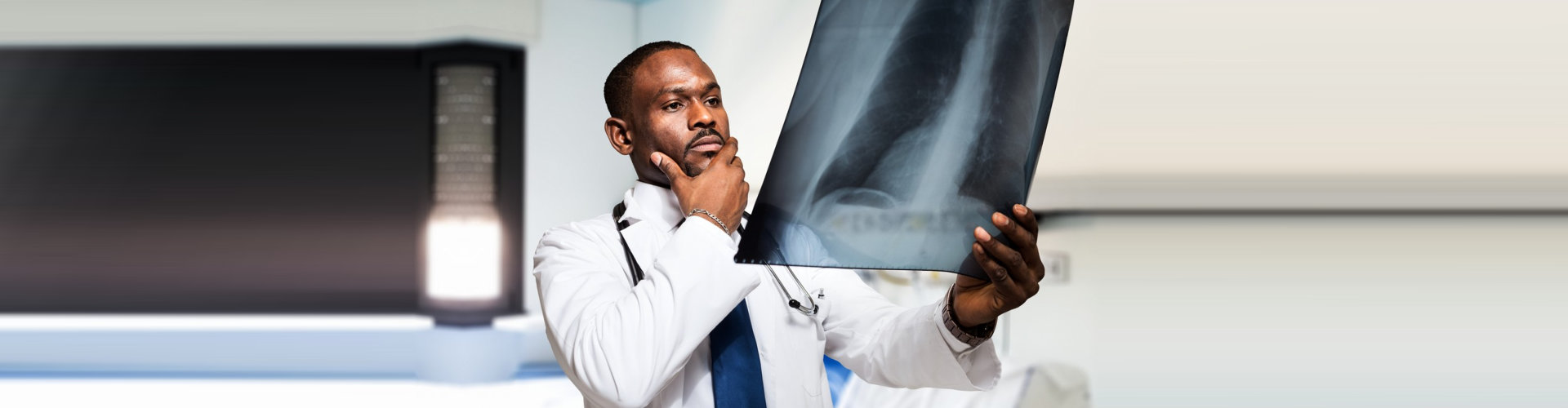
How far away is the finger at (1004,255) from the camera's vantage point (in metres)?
0.82

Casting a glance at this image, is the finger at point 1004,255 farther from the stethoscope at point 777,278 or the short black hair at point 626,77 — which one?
the short black hair at point 626,77

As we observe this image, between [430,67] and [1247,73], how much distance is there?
3541 millimetres

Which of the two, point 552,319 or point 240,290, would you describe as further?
point 240,290

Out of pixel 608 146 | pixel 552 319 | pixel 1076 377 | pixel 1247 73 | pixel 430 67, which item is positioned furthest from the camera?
pixel 608 146

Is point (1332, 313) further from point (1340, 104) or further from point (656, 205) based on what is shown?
point (656, 205)

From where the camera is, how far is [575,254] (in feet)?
3.11

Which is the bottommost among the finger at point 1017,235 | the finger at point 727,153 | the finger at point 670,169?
the finger at point 1017,235

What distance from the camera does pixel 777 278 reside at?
41.8 inches

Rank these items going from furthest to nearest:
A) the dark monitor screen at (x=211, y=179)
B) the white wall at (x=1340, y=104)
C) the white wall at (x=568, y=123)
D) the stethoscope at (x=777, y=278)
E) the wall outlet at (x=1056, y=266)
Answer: the dark monitor screen at (x=211, y=179) < the white wall at (x=568, y=123) < the wall outlet at (x=1056, y=266) < the white wall at (x=1340, y=104) < the stethoscope at (x=777, y=278)

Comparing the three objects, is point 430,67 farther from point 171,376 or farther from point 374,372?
point 171,376

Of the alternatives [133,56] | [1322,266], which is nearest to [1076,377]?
[1322,266]

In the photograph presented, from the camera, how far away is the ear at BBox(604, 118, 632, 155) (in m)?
1.04

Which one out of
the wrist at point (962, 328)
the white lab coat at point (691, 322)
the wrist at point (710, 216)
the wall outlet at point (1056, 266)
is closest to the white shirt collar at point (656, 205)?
the white lab coat at point (691, 322)

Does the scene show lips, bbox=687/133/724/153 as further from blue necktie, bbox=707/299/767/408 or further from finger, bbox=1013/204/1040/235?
finger, bbox=1013/204/1040/235
